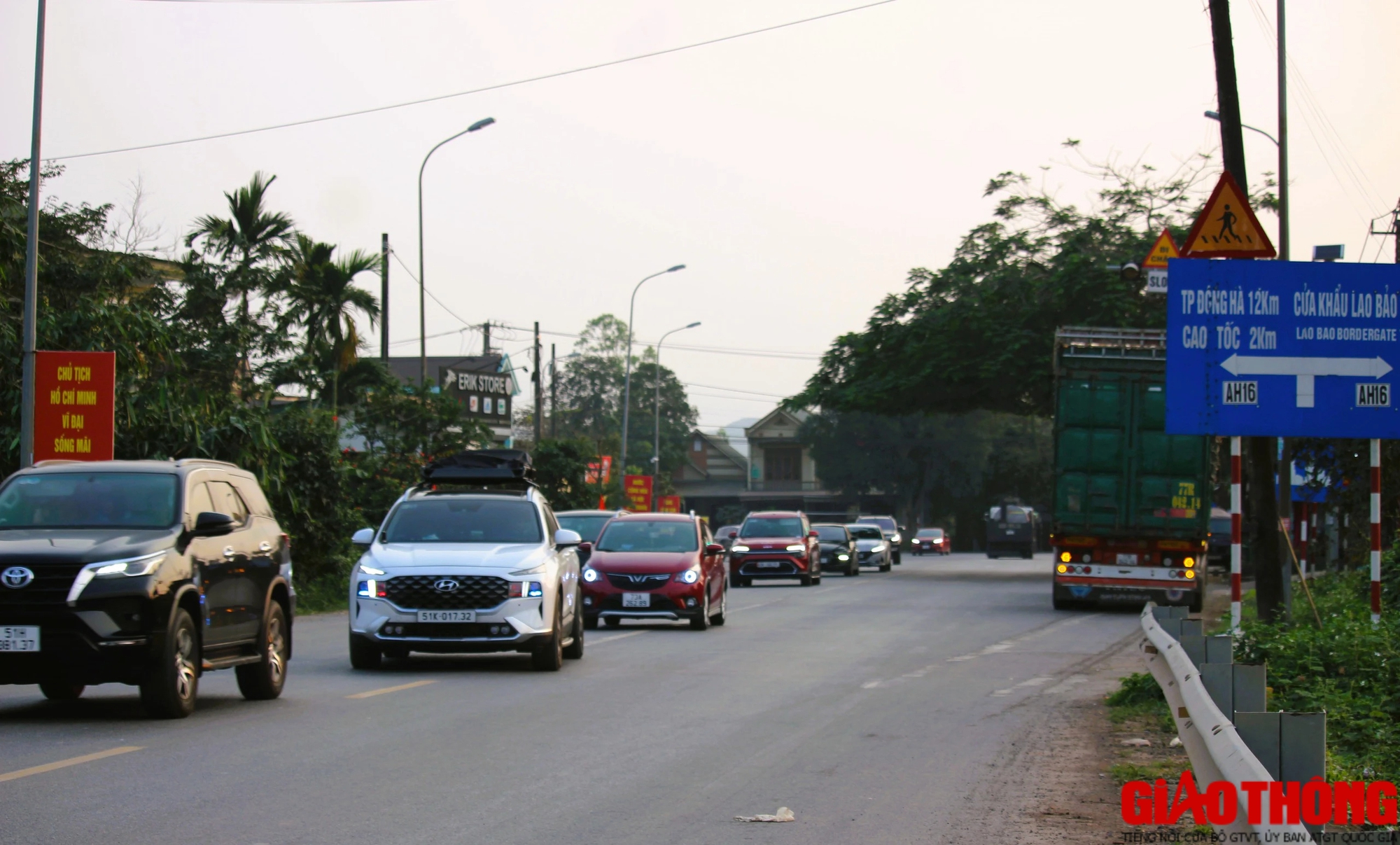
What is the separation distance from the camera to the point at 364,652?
1470 cm

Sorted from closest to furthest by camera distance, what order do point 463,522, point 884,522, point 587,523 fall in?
1. point 463,522
2. point 587,523
3. point 884,522

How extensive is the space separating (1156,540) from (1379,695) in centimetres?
1657

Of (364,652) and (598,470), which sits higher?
(598,470)

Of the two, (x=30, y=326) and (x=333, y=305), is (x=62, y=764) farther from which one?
(x=333, y=305)

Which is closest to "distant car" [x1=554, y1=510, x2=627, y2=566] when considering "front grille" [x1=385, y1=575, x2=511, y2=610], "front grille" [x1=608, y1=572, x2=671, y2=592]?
"front grille" [x1=608, y1=572, x2=671, y2=592]

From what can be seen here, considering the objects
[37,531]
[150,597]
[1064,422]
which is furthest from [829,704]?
[1064,422]

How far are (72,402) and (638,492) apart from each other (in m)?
38.1

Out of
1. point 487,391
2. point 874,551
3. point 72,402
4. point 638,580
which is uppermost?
point 487,391

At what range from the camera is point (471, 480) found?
1747cm

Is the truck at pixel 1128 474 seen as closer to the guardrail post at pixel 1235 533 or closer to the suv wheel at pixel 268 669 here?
the guardrail post at pixel 1235 533

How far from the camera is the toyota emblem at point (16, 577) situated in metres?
9.97

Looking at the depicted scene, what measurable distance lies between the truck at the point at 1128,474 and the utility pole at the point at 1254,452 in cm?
949

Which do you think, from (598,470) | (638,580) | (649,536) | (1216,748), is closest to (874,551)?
(598,470)

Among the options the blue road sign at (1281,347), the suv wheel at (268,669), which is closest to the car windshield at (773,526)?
the blue road sign at (1281,347)
